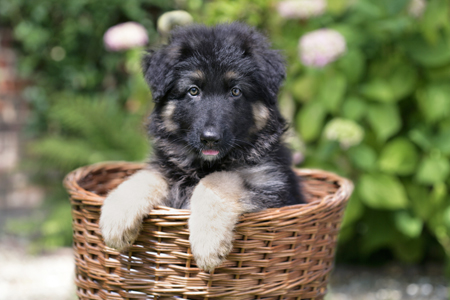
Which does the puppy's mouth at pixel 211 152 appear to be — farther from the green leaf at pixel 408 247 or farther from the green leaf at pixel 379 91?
the green leaf at pixel 408 247

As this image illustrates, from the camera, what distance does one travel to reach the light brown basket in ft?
6.66

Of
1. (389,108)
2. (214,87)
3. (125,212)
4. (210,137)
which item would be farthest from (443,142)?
(125,212)

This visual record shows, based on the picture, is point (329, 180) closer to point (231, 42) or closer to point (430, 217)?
point (231, 42)

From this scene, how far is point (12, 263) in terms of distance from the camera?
4.94m

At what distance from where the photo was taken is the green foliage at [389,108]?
12.8 feet

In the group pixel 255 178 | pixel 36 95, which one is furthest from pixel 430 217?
pixel 36 95

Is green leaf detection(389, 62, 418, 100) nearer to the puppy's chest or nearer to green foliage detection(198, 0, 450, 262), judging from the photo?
green foliage detection(198, 0, 450, 262)

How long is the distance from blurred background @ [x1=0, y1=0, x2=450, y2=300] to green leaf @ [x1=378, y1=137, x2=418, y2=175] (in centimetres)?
1

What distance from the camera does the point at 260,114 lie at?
2658 millimetres

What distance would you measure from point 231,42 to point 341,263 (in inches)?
140

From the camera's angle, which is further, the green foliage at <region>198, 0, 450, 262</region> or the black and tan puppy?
the green foliage at <region>198, 0, 450, 262</region>

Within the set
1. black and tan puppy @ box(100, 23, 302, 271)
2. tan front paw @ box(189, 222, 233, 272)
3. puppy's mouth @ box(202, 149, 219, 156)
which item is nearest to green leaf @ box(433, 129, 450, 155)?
black and tan puppy @ box(100, 23, 302, 271)

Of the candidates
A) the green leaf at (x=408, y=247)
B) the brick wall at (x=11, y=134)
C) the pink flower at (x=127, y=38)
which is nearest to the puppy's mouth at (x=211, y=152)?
the pink flower at (x=127, y=38)

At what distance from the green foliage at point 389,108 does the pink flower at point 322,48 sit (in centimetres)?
24
